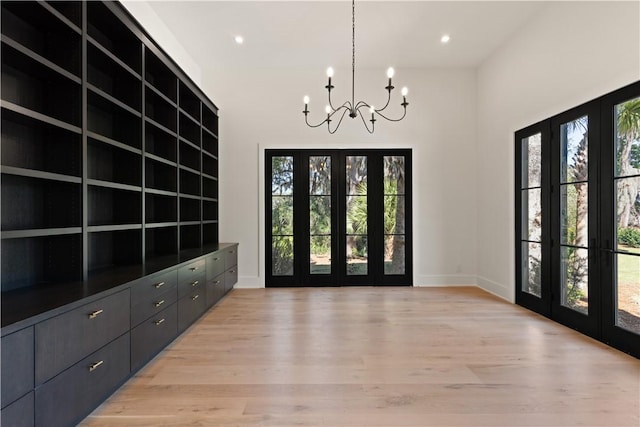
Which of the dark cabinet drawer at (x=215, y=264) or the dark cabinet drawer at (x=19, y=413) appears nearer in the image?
the dark cabinet drawer at (x=19, y=413)

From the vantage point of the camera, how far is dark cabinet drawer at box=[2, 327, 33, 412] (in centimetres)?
136

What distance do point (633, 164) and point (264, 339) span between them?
3.60 metres

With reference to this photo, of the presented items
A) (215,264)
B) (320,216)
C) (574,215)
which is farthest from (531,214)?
(215,264)

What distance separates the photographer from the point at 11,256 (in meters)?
2.06

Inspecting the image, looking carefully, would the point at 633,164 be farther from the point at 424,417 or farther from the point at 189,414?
the point at 189,414

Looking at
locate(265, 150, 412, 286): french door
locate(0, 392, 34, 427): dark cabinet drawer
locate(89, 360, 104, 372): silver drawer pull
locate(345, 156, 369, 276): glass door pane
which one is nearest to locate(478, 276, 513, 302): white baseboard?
locate(265, 150, 412, 286): french door

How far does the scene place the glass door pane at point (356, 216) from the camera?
552 centimetres

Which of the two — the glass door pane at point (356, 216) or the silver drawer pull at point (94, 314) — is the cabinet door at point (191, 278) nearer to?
the silver drawer pull at point (94, 314)

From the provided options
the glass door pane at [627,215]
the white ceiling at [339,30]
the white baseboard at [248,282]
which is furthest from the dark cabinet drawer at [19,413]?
the glass door pane at [627,215]

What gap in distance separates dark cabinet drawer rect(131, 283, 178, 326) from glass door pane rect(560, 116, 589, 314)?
3.97 metres

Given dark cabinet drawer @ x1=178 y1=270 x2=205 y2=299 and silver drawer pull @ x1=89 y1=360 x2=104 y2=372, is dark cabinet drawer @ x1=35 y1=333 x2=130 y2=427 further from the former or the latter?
dark cabinet drawer @ x1=178 y1=270 x2=205 y2=299

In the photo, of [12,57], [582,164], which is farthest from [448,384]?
[12,57]

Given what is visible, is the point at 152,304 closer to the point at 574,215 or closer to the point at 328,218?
the point at 328,218

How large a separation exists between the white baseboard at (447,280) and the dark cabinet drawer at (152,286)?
3.92 meters
